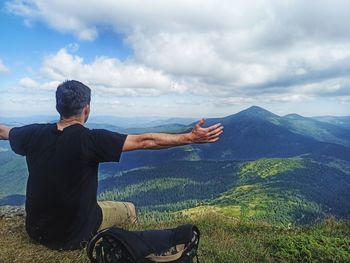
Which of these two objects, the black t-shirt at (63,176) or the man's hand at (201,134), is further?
the black t-shirt at (63,176)

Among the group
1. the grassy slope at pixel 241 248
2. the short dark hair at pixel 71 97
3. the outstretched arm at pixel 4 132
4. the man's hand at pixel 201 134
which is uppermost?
the short dark hair at pixel 71 97

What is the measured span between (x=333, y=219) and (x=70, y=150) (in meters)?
9.62

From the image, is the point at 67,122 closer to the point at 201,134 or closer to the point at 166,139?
the point at 166,139

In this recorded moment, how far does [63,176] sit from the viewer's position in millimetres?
6625

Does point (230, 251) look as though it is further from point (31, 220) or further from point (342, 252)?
point (31, 220)

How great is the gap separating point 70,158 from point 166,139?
1.73m

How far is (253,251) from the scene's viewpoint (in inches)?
320

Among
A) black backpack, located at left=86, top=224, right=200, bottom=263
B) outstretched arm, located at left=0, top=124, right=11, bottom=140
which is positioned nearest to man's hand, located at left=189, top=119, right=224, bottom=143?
black backpack, located at left=86, top=224, right=200, bottom=263

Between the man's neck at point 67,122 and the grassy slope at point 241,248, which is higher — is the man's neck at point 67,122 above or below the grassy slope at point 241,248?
above

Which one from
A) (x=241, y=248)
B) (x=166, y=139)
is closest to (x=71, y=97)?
(x=166, y=139)

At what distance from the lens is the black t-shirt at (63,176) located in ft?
21.2

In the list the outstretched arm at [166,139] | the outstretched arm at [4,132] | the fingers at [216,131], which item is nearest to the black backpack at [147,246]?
the outstretched arm at [166,139]

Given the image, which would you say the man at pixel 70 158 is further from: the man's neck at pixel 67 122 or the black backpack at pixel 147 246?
the black backpack at pixel 147 246

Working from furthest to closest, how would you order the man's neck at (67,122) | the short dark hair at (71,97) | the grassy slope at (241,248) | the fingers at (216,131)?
1. the grassy slope at (241,248)
2. the man's neck at (67,122)
3. the short dark hair at (71,97)
4. the fingers at (216,131)
